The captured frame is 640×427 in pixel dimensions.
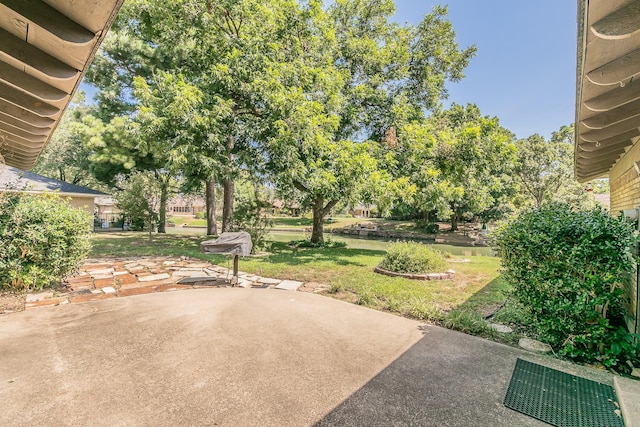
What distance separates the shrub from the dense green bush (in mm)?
6987

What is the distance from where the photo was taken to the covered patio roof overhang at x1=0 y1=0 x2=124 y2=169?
2031 millimetres

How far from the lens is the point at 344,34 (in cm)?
1422

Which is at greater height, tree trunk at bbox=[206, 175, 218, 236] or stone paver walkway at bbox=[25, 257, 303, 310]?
tree trunk at bbox=[206, 175, 218, 236]

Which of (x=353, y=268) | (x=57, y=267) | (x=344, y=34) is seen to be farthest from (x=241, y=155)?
(x=344, y=34)

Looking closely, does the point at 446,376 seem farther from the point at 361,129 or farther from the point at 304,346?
the point at 361,129

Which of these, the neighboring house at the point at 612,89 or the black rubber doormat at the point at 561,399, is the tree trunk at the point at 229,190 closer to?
the neighboring house at the point at 612,89

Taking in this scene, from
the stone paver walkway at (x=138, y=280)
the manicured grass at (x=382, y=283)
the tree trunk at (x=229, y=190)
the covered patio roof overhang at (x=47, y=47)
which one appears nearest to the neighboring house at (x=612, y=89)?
the manicured grass at (x=382, y=283)

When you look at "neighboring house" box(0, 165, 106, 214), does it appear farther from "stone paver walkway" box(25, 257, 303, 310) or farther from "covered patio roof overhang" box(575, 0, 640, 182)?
"covered patio roof overhang" box(575, 0, 640, 182)

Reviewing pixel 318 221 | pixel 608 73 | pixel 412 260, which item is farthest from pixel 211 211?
pixel 608 73

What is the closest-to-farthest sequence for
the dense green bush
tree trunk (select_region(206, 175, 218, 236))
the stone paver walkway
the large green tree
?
the dense green bush < the stone paver walkway < tree trunk (select_region(206, 175, 218, 236)) < the large green tree

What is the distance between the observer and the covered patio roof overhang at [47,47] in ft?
6.66

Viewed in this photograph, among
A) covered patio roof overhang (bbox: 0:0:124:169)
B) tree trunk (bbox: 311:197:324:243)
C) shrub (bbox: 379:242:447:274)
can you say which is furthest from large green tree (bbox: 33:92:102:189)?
shrub (bbox: 379:242:447:274)

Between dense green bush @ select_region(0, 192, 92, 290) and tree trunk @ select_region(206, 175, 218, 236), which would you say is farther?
tree trunk @ select_region(206, 175, 218, 236)

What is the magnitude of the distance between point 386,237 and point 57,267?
2256 centimetres
